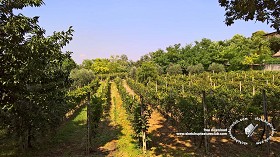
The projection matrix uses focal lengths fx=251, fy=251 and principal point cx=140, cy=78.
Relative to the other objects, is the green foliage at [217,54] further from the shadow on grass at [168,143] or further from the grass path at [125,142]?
the shadow on grass at [168,143]

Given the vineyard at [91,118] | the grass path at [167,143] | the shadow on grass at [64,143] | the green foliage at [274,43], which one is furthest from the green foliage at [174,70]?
the shadow on grass at [64,143]

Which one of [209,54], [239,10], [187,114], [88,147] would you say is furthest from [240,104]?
[209,54]

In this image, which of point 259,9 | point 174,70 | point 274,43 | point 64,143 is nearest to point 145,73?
point 174,70

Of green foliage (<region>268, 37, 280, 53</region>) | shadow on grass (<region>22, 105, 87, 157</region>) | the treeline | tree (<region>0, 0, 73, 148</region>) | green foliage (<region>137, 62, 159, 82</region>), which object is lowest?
shadow on grass (<region>22, 105, 87, 157</region>)

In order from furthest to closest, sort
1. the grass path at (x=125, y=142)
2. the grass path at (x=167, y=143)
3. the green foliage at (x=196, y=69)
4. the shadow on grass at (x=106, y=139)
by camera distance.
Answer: the green foliage at (x=196, y=69), the shadow on grass at (x=106, y=139), the grass path at (x=125, y=142), the grass path at (x=167, y=143)

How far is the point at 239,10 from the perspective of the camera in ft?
22.0

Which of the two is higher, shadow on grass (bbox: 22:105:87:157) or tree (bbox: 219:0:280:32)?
tree (bbox: 219:0:280:32)

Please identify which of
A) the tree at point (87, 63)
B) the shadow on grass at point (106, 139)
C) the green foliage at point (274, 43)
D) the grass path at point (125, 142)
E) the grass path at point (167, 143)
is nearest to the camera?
the grass path at point (167, 143)

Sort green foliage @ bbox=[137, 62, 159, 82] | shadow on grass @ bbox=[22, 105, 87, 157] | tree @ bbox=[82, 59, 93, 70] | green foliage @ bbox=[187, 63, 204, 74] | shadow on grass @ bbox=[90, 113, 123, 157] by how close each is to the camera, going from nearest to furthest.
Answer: shadow on grass @ bbox=[90, 113, 123, 157] → shadow on grass @ bbox=[22, 105, 87, 157] → green foliage @ bbox=[137, 62, 159, 82] → green foliage @ bbox=[187, 63, 204, 74] → tree @ bbox=[82, 59, 93, 70]

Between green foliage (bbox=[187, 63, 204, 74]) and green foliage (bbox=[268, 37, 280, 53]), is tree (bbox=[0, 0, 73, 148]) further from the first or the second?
green foliage (bbox=[268, 37, 280, 53])

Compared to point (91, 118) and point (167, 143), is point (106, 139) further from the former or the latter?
point (167, 143)

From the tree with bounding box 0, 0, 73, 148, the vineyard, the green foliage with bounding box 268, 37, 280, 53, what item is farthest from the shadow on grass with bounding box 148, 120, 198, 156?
the green foliage with bounding box 268, 37, 280, 53

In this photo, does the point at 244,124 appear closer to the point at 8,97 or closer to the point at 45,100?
the point at 45,100

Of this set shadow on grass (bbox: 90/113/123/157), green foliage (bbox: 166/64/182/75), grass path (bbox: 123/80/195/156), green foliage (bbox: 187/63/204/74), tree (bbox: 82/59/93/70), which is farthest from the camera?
tree (bbox: 82/59/93/70)
